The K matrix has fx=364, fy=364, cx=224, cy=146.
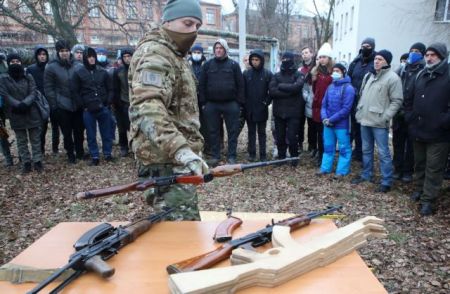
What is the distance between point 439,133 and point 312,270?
3.43 metres

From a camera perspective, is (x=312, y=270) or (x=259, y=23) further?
(x=259, y=23)

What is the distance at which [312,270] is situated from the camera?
1.80m

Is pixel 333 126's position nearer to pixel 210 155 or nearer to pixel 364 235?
pixel 210 155

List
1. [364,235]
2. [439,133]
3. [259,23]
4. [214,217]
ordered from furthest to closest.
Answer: [259,23]
[439,133]
[214,217]
[364,235]

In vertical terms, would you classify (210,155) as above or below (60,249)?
below

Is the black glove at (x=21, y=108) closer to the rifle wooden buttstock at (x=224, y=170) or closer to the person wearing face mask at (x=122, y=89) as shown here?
the person wearing face mask at (x=122, y=89)

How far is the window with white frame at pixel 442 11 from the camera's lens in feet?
57.9

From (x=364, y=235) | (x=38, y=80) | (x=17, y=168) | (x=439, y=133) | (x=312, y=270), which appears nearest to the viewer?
(x=312, y=270)

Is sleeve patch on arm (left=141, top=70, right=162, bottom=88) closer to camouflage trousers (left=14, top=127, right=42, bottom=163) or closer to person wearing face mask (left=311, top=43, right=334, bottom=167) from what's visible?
person wearing face mask (left=311, top=43, right=334, bottom=167)

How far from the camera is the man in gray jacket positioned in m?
5.07

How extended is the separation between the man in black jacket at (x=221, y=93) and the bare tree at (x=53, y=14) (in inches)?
322

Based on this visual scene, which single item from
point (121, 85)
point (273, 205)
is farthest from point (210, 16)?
point (273, 205)

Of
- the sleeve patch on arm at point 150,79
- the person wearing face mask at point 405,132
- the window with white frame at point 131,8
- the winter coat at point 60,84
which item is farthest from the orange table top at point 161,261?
the window with white frame at point 131,8

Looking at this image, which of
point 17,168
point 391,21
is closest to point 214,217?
point 17,168
